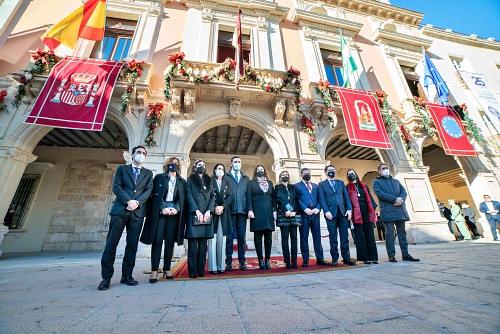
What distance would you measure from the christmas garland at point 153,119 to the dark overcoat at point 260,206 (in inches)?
157

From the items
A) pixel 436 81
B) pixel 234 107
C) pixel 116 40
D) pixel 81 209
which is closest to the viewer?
pixel 234 107

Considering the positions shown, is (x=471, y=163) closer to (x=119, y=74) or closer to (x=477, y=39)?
(x=477, y=39)

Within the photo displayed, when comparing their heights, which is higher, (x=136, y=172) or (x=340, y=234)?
(x=136, y=172)

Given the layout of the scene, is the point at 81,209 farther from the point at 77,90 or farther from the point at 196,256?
the point at 196,256

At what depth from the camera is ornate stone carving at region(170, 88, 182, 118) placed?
6.43 metres

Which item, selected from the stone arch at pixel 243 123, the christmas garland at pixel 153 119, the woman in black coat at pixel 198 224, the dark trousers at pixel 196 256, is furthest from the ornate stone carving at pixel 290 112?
the dark trousers at pixel 196 256

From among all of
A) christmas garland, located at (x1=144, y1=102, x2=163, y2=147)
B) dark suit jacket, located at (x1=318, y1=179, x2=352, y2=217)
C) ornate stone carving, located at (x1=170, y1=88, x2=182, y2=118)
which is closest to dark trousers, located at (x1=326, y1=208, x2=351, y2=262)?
dark suit jacket, located at (x1=318, y1=179, x2=352, y2=217)

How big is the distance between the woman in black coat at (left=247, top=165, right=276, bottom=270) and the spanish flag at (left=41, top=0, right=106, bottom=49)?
745 cm

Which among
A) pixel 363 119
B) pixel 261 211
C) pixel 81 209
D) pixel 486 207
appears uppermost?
pixel 363 119

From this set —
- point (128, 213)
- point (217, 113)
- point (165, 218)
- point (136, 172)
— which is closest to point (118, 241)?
point (128, 213)

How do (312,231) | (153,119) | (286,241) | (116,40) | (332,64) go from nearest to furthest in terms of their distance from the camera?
(286,241), (312,231), (153,119), (116,40), (332,64)

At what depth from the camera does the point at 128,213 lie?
2.74 m

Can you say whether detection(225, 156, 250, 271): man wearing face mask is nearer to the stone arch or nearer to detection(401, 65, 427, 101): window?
the stone arch

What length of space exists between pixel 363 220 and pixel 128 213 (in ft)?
13.6
